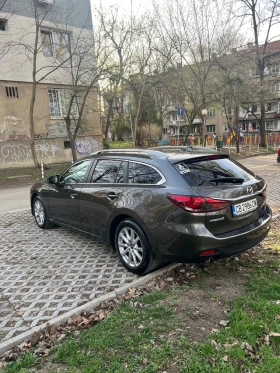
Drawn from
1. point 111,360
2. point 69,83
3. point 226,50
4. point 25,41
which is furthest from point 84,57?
point 111,360

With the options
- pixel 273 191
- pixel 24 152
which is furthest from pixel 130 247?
pixel 24 152

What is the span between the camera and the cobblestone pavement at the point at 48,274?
3.06 m

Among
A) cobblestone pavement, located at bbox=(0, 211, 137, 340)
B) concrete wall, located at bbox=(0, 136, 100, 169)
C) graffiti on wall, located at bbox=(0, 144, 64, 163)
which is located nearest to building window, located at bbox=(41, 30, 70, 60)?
concrete wall, located at bbox=(0, 136, 100, 169)

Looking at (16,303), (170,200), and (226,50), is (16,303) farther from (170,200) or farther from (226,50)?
(226,50)

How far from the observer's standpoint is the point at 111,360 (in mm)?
2246

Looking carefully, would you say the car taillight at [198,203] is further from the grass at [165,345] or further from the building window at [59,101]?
the building window at [59,101]

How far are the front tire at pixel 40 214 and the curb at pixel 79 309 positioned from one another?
2893 mm

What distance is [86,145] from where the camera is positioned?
1983 cm

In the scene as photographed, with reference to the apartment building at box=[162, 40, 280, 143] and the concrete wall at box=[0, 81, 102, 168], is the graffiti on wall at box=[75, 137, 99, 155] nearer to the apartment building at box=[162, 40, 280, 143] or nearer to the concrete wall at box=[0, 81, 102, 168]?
the concrete wall at box=[0, 81, 102, 168]

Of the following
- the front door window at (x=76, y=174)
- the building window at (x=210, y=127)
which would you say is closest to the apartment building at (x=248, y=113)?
the building window at (x=210, y=127)

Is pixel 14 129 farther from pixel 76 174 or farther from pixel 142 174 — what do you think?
pixel 142 174

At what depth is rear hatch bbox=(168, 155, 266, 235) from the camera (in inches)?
126

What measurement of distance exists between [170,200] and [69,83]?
55.8 feet

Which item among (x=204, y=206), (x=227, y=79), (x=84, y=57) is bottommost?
(x=204, y=206)
